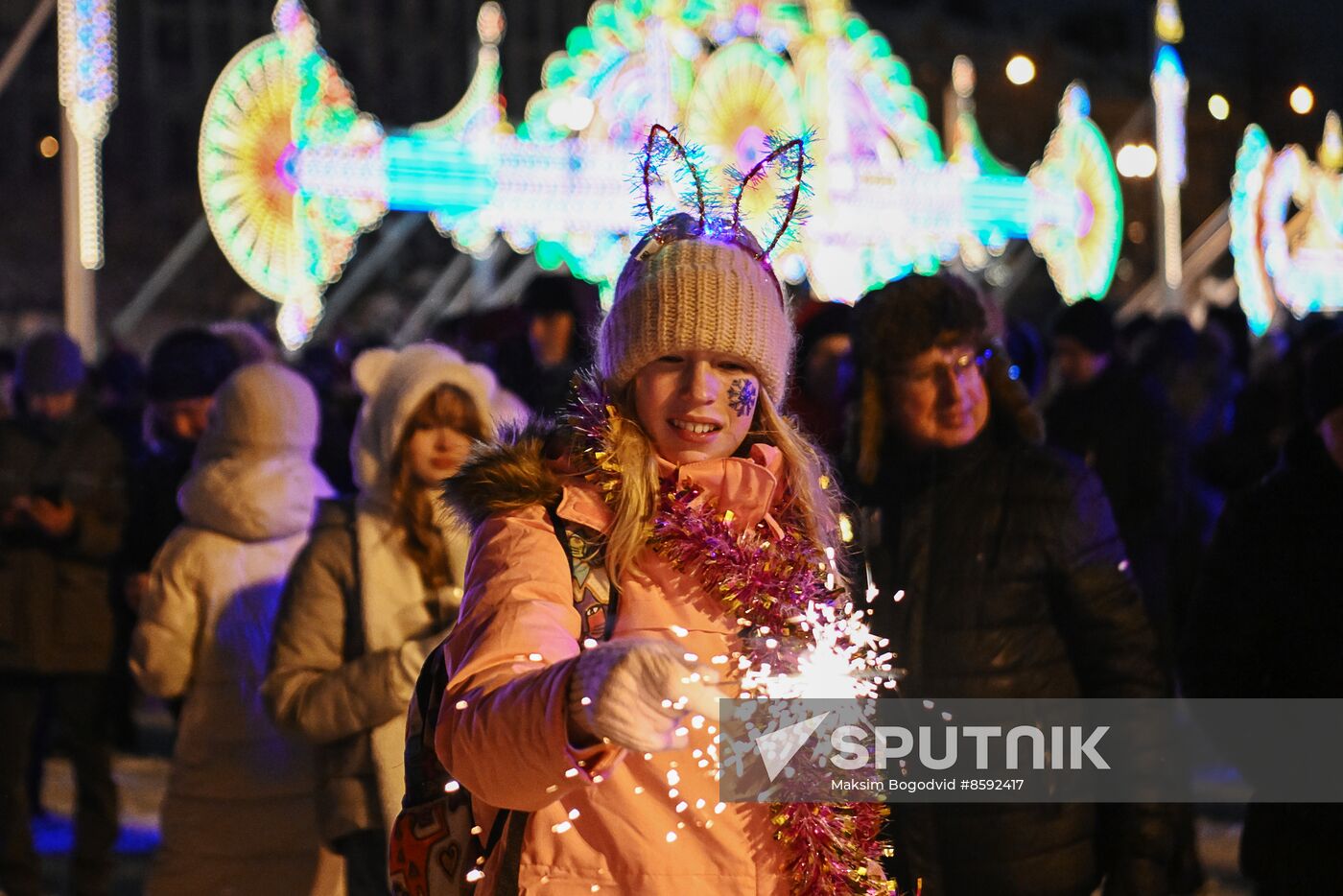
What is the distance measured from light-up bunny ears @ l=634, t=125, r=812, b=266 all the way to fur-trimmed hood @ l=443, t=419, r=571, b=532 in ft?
1.11

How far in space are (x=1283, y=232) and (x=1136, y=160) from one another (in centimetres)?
195

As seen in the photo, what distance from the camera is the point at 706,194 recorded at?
2.45m

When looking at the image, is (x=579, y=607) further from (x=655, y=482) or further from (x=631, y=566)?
(x=655, y=482)

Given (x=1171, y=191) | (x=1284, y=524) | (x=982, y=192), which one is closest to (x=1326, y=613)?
(x=1284, y=524)

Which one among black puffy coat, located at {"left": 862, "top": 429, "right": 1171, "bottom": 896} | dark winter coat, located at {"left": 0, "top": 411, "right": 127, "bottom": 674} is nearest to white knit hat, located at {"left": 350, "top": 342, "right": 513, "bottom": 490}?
black puffy coat, located at {"left": 862, "top": 429, "right": 1171, "bottom": 896}

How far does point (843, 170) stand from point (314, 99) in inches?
221

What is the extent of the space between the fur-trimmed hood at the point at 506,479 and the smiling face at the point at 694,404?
127mm

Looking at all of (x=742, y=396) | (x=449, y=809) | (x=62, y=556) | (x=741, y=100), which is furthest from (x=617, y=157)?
(x=449, y=809)

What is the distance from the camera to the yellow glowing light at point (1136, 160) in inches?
773

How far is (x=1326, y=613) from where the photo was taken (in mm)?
3484

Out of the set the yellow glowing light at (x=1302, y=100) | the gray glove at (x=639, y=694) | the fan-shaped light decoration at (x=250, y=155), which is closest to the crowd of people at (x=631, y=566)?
the gray glove at (x=639, y=694)

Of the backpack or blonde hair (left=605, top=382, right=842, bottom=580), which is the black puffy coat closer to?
blonde hair (left=605, top=382, right=842, bottom=580)

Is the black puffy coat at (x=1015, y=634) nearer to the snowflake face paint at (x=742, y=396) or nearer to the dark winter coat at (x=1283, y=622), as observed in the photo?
the dark winter coat at (x=1283, y=622)

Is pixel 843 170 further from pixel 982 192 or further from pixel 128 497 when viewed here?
pixel 128 497
